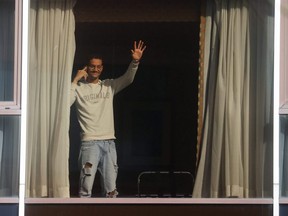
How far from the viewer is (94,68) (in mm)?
6609

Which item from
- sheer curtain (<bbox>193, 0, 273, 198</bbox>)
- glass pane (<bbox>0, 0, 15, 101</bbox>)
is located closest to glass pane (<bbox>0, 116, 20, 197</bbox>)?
glass pane (<bbox>0, 0, 15, 101</bbox>)

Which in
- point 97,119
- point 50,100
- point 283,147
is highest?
point 50,100

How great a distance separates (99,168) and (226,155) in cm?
91

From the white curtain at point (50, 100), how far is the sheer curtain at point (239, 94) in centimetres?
99

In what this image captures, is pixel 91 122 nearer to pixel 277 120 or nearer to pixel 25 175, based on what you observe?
pixel 25 175

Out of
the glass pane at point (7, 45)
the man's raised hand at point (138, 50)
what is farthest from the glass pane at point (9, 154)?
the man's raised hand at point (138, 50)

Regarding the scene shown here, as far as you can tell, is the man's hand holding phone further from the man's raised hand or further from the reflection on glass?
the reflection on glass

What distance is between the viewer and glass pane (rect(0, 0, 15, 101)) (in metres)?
6.63

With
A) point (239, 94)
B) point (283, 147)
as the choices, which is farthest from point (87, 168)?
point (283, 147)

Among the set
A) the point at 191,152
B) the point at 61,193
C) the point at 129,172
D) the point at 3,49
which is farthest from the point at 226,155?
the point at 3,49

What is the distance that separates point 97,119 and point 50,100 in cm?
36

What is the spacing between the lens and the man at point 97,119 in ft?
21.6

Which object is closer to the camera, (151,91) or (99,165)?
(151,91)

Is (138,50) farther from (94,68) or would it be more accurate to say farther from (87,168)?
(87,168)
